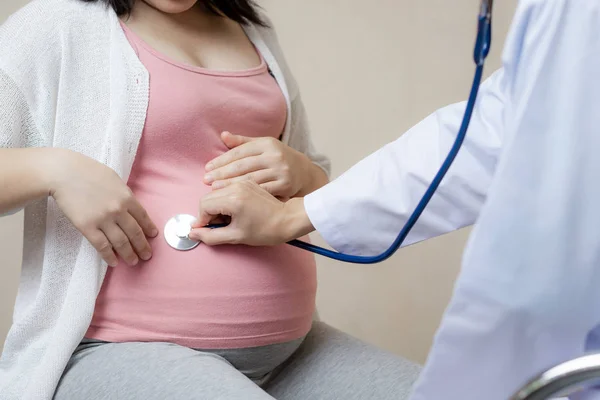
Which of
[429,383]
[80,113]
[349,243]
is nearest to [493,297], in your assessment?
[429,383]

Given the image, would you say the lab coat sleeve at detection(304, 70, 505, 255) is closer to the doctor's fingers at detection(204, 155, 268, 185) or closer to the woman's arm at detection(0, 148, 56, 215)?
the doctor's fingers at detection(204, 155, 268, 185)

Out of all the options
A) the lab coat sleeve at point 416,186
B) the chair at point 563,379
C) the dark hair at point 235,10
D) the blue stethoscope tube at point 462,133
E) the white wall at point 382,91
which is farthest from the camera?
the white wall at point 382,91

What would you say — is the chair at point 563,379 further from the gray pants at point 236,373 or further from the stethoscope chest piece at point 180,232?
the stethoscope chest piece at point 180,232

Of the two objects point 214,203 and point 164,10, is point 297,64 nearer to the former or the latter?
point 164,10

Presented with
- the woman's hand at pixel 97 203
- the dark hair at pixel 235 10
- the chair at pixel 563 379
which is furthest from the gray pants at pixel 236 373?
the dark hair at pixel 235 10

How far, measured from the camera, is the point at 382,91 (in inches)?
69.4

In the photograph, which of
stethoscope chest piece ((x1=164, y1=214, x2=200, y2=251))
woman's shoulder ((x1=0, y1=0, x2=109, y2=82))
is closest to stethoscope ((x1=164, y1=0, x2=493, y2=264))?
stethoscope chest piece ((x1=164, y1=214, x2=200, y2=251))

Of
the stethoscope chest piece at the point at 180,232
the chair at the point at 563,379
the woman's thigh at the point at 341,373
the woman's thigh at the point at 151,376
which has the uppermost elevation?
the chair at the point at 563,379

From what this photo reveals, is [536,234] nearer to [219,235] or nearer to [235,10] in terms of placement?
[219,235]

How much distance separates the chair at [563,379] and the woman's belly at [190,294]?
0.45 metres

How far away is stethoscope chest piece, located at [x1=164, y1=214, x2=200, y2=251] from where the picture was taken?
0.86 metres

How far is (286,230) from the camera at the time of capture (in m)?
0.85

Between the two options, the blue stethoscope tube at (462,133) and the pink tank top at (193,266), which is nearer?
the blue stethoscope tube at (462,133)

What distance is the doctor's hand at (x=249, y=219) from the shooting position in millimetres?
844
